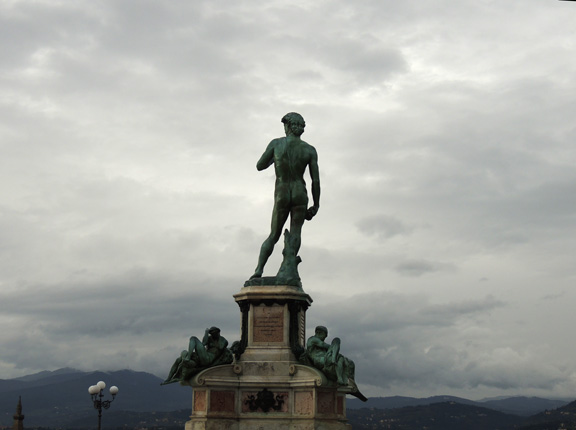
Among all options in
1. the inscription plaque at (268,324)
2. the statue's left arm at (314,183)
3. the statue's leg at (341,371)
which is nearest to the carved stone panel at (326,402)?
the statue's leg at (341,371)

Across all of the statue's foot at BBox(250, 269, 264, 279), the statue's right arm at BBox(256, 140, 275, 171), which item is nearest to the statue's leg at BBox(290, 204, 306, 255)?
the statue's foot at BBox(250, 269, 264, 279)

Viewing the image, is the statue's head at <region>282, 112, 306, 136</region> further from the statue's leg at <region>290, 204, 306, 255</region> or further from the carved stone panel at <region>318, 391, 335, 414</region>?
the carved stone panel at <region>318, 391, 335, 414</region>

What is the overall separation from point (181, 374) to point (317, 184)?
6.87 metres

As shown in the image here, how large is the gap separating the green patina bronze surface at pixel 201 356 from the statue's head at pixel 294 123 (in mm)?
6346

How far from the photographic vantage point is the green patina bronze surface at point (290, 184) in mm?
26875

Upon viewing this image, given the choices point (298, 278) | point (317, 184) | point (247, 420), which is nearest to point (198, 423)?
point (247, 420)

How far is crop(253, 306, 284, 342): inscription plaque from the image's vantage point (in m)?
25.4

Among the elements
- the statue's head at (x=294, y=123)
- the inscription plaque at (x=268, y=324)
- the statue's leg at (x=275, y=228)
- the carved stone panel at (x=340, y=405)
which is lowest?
the carved stone panel at (x=340, y=405)

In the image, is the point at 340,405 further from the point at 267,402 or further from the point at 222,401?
the point at 222,401

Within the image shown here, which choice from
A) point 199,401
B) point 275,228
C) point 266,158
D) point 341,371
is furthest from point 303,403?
point 266,158

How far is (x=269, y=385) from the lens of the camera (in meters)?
24.7

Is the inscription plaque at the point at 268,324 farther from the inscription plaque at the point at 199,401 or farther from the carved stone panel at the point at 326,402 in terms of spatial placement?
the inscription plaque at the point at 199,401

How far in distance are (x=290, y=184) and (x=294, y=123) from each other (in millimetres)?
1815

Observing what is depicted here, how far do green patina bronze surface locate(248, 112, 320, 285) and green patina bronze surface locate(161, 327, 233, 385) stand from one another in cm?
269
